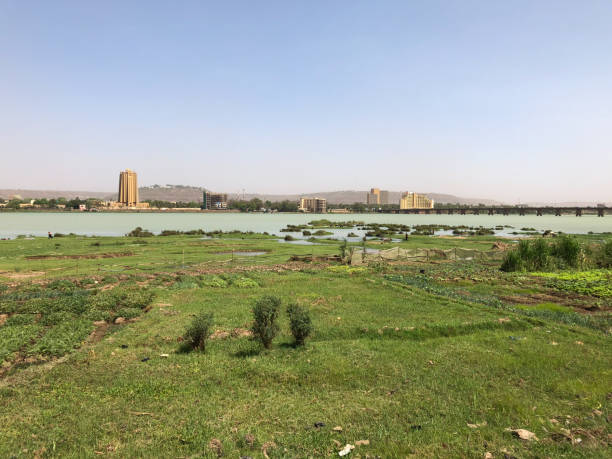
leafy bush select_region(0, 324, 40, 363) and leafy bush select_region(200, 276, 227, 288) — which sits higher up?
leafy bush select_region(0, 324, 40, 363)

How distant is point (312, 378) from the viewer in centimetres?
991

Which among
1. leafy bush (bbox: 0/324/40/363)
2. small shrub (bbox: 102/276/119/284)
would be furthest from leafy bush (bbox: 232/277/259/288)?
leafy bush (bbox: 0/324/40/363)

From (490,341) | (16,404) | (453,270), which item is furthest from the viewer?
(453,270)

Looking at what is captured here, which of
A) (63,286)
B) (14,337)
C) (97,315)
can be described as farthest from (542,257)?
(63,286)

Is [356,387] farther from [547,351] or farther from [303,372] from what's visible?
[547,351]

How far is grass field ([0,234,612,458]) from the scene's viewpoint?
7156 mm

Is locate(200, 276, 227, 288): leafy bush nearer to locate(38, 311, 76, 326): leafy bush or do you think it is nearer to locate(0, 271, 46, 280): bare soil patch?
locate(38, 311, 76, 326): leafy bush

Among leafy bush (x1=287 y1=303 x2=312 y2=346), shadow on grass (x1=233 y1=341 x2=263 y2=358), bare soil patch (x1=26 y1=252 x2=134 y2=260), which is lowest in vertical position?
bare soil patch (x1=26 y1=252 x2=134 y2=260)

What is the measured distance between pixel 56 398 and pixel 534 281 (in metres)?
28.7

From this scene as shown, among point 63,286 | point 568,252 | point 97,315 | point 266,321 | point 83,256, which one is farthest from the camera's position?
point 83,256

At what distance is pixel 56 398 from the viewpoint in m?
8.85

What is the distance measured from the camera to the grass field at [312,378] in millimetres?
7156

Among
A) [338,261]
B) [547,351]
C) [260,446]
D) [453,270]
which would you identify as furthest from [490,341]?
[338,261]

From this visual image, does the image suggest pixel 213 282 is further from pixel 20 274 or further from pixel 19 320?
pixel 20 274
